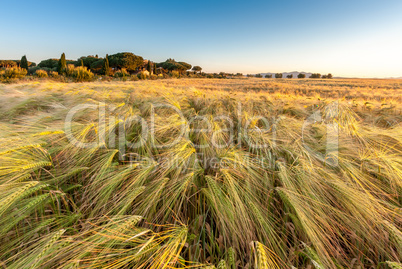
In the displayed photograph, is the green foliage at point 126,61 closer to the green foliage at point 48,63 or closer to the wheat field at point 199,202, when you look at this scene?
the green foliage at point 48,63

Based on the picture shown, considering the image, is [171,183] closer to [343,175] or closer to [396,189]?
[343,175]

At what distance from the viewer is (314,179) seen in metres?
1.17

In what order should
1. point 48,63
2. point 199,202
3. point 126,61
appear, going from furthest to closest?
point 48,63 < point 126,61 < point 199,202

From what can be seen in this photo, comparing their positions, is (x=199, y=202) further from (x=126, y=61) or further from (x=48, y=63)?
(x=48, y=63)

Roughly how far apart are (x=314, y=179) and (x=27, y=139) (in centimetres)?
207

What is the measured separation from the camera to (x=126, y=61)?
119ft

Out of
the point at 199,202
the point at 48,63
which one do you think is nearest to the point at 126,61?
the point at 48,63

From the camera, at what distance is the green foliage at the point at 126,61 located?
36.4 m

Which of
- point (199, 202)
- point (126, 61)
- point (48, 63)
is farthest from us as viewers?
point (48, 63)

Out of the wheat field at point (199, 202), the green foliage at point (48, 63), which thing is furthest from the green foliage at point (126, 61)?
the wheat field at point (199, 202)

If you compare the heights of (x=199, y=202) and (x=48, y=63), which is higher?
(x=48, y=63)

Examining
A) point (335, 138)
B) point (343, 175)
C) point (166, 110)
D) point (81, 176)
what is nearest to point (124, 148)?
point (81, 176)

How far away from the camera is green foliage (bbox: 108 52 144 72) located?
3638 cm

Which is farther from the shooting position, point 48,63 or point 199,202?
point 48,63
